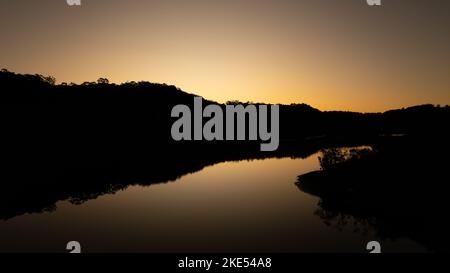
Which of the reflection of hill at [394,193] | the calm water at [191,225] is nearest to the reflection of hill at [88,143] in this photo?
the calm water at [191,225]

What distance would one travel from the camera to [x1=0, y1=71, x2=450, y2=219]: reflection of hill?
45.9m

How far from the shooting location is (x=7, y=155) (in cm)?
7131

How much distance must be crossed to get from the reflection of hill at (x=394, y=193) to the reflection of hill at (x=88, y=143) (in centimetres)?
2467

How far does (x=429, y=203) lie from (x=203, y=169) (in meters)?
42.9

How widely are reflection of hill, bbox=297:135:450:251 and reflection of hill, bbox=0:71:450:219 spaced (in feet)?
80.9

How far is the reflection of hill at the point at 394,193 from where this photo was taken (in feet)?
75.3

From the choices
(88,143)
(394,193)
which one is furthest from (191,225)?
(88,143)

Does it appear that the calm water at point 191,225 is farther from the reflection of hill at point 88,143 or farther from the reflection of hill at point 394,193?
the reflection of hill at point 88,143

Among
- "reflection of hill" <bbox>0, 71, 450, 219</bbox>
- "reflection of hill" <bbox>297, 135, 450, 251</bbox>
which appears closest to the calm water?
"reflection of hill" <bbox>297, 135, 450, 251</bbox>

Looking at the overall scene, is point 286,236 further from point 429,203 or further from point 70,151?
point 70,151

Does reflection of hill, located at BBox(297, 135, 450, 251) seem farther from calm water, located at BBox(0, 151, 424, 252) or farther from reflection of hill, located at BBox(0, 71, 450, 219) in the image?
reflection of hill, located at BBox(0, 71, 450, 219)

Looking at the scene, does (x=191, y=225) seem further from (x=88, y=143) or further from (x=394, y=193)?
(x=88, y=143)

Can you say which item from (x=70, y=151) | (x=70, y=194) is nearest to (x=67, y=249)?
(x=70, y=194)

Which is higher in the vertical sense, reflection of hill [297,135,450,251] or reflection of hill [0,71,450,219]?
reflection of hill [0,71,450,219]
